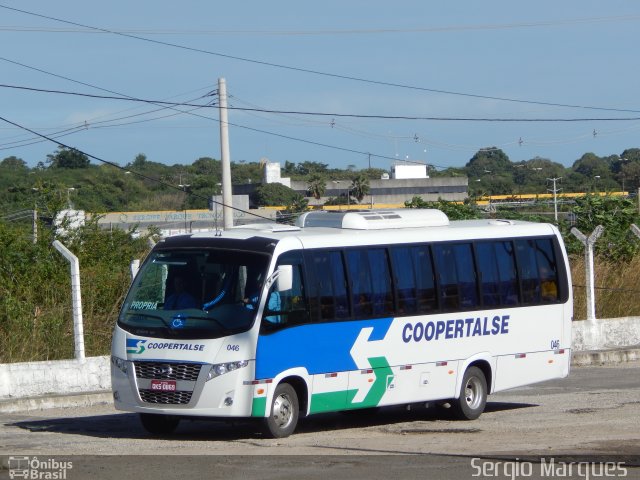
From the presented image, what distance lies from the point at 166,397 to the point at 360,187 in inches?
2872

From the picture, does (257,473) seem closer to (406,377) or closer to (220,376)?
(220,376)

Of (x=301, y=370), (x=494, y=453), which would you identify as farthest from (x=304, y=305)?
(x=494, y=453)

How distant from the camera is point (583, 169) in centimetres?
12900

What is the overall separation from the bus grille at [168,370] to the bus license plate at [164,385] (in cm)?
4

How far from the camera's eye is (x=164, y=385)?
41.8ft

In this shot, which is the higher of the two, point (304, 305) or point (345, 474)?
point (304, 305)

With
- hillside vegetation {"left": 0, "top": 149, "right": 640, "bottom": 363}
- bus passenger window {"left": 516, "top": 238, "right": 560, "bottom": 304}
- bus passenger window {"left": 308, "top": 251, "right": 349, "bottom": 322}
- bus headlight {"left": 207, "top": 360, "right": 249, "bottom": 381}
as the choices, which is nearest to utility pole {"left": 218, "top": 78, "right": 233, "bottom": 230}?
hillside vegetation {"left": 0, "top": 149, "right": 640, "bottom": 363}

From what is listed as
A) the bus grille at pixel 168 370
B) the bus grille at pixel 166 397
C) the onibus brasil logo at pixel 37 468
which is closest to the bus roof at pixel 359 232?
the bus grille at pixel 168 370

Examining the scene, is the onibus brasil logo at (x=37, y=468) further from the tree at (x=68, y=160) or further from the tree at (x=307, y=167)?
the tree at (x=307, y=167)

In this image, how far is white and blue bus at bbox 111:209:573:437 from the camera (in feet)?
41.6

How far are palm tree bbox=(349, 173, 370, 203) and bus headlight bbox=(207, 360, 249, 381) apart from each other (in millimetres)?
72530

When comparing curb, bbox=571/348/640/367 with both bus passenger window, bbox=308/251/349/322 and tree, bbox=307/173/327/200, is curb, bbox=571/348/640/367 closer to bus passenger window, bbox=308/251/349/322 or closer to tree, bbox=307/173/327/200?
bus passenger window, bbox=308/251/349/322

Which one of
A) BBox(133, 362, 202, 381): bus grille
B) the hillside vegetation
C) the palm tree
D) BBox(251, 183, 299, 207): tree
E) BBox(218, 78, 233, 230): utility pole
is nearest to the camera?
BBox(133, 362, 202, 381): bus grille

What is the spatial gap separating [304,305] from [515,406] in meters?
5.05
